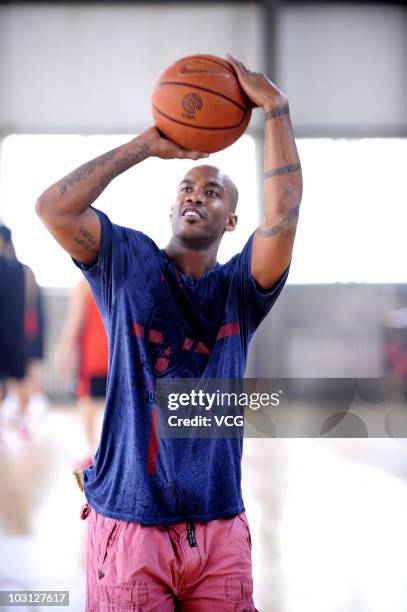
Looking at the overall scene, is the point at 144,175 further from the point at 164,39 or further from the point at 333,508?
the point at 333,508

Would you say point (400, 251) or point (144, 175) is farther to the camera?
point (400, 251)

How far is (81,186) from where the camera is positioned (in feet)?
2.78

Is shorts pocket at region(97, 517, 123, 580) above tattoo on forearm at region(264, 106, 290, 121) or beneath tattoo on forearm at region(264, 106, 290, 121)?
beneath

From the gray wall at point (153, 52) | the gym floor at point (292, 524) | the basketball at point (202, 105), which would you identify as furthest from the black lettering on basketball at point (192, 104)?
the gray wall at point (153, 52)

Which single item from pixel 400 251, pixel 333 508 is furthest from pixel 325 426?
pixel 333 508

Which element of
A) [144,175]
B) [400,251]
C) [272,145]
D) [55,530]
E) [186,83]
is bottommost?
[55,530]

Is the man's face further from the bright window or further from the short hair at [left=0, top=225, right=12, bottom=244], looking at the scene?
the bright window

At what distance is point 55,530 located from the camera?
1.88m

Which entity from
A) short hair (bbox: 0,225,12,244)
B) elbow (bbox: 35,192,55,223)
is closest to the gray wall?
short hair (bbox: 0,225,12,244)

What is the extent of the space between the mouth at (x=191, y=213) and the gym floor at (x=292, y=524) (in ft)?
2.92

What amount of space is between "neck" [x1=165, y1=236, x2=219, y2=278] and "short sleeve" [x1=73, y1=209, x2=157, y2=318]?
2.3 inches

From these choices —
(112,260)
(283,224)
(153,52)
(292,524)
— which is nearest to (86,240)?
(112,260)

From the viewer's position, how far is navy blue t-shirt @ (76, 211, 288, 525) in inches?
35.0

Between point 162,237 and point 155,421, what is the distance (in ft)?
5.58
